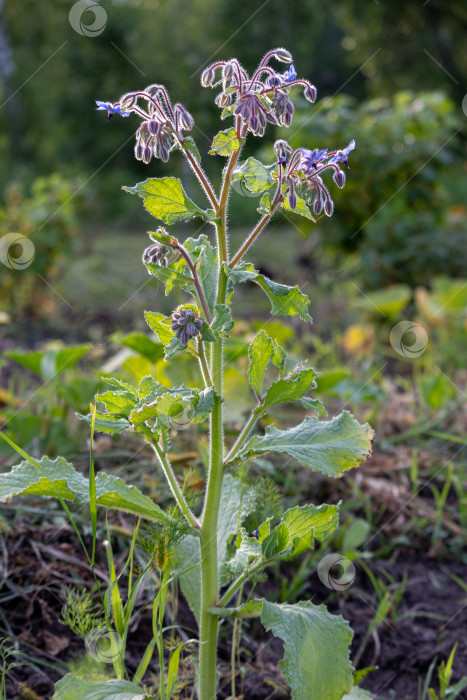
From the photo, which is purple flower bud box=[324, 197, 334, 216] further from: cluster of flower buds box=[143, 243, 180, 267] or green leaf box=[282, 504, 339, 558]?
green leaf box=[282, 504, 339, 558]

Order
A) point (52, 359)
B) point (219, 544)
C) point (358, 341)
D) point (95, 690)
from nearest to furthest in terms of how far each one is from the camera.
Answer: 1. point (95, 690)
2. point (219, 544)
3. point (52, 359)
4. point (358, 341)

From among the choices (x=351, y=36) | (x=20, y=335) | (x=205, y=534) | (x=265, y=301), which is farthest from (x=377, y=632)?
(x=351, y=36)

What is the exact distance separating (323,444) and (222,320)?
32 centimetres

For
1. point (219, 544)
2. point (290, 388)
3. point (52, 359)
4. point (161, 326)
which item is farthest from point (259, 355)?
point (52, 359)

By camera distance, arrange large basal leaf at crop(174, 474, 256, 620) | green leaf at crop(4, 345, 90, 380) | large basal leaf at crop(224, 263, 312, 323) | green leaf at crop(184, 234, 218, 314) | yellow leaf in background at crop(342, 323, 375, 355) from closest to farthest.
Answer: large basal leaf at crop(224, 263, 312, 323) → green leaf at crop(184, 234, 218, 314) → large basal leaf at crop(174, 474, 256, 620) → green leaf at crop(4, 345, 90, 380) → yellow leaf in background at crop(342, 323, 375, 355)

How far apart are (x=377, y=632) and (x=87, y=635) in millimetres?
816

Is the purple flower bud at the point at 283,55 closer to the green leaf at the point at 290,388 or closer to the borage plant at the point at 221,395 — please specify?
the borage plant at the point at 221,395

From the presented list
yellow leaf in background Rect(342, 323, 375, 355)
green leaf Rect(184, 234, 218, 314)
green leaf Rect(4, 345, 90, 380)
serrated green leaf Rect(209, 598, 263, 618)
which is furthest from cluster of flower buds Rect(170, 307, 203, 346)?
yellow leaf in background Rect(342, 323, 375, 355)

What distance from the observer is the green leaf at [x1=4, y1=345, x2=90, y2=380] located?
204 centimetres

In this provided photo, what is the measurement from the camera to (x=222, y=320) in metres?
1.18

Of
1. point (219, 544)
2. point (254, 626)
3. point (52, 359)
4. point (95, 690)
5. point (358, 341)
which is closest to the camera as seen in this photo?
point (95, 690)

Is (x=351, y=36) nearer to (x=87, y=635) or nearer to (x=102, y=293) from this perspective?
(x=102, y=293)

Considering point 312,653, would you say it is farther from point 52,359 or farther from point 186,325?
point 52,359

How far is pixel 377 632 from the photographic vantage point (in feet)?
5.64
